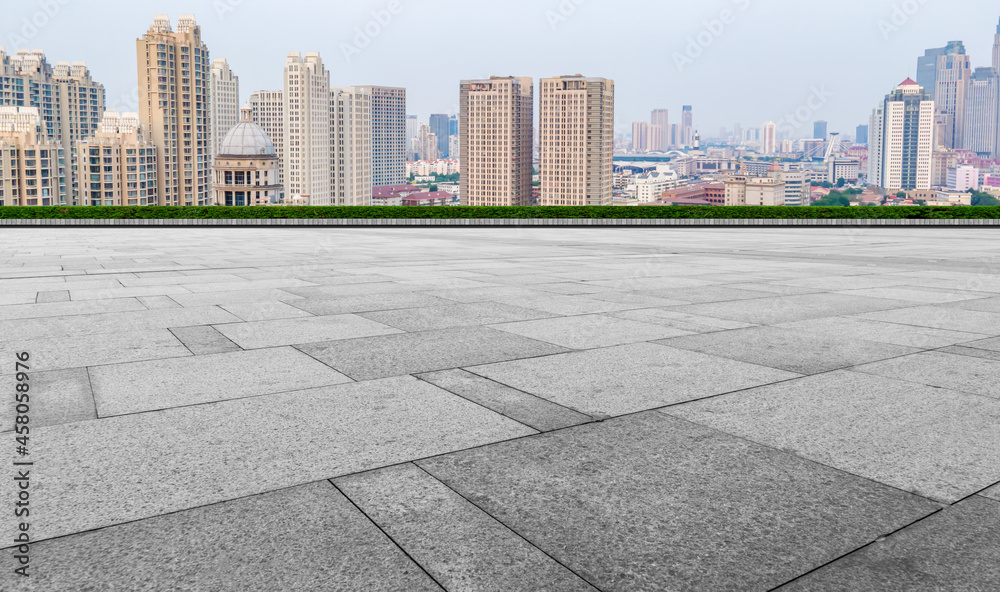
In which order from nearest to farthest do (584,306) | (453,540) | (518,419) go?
1. (453,540)
2. (518,419)
3. (584,306)

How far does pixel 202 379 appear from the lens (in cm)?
614

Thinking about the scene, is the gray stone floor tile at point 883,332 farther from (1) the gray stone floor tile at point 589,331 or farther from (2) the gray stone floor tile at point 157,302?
(2) the gray stone floor tile at point 157,302

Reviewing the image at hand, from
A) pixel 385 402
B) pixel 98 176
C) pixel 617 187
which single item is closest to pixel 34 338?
pixel 385 402

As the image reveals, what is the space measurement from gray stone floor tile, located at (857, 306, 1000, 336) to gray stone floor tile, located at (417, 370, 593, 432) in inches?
215

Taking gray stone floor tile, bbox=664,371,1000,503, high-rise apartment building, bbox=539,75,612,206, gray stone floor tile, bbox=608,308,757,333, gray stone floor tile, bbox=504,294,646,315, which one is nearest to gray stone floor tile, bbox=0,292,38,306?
gray stone floor tile, bbox=504,294,646,315

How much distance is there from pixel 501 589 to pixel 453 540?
0.44m

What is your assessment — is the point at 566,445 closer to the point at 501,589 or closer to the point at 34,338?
the point at 501,589

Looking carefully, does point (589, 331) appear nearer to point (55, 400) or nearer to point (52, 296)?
point (55, 400)

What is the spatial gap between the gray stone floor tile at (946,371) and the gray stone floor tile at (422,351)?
2.79 m

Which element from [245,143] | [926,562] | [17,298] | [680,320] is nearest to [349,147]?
[245,143]

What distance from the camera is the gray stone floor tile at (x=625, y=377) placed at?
564 cm

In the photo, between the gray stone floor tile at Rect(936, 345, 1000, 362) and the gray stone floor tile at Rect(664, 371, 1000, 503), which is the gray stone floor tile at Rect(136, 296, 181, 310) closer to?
the gray stone floor tile at Rect(664, 371, 1000, 503)

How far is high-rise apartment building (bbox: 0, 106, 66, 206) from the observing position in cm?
9006

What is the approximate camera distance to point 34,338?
25.3ft
